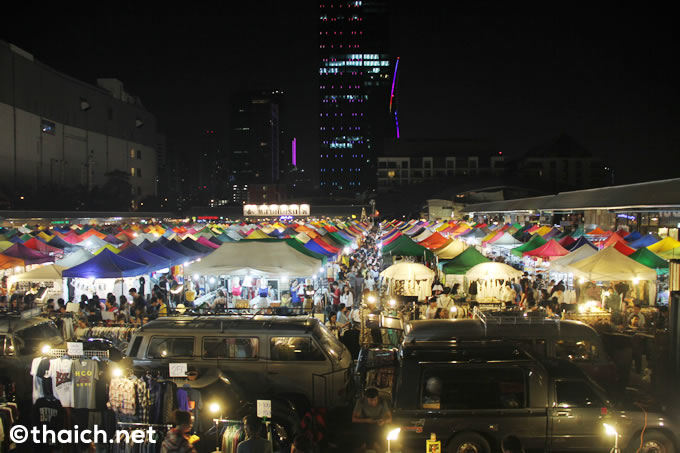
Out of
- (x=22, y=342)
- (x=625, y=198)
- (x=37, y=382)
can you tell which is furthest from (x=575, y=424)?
(x=625, y=198)

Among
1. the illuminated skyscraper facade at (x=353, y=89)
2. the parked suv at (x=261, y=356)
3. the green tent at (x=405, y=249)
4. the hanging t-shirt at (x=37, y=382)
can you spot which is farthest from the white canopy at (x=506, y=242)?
the illuminated skyscraper facade at (x=353, y=89)

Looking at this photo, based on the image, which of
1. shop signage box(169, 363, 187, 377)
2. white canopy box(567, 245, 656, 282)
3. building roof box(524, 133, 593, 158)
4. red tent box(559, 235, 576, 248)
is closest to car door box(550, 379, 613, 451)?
shop signage box(169, 363, 187, 377)

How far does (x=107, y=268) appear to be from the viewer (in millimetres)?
13664

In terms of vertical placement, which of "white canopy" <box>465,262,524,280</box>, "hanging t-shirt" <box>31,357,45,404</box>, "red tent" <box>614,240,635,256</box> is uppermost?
"red tent" <box>614,240,635,256</box>

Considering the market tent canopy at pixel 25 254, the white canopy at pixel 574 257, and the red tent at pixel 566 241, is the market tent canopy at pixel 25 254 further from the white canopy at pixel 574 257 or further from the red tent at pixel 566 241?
the red tent at pixel 566 241

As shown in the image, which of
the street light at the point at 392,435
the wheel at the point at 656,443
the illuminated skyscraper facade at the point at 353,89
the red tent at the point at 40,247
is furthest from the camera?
the illuminated skyscraper facade at the point at 353,89

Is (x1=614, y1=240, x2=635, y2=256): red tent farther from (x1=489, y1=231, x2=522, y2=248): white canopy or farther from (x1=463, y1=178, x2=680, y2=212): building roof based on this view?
(x1=489, y1=231, x2=522, y2=248): white canopy

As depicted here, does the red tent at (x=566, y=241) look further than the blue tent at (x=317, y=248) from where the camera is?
Yes

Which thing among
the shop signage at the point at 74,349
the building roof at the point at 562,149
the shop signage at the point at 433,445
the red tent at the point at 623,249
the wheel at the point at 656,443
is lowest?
the wheel at the point at 656,443

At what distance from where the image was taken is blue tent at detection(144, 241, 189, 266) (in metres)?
16.6

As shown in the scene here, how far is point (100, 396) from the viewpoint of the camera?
6668mm

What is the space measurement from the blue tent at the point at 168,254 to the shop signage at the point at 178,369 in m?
10.1

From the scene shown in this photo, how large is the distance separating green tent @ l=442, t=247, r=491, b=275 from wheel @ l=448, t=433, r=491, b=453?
1009 centimetres

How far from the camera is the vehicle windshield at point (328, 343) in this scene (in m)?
7.24
